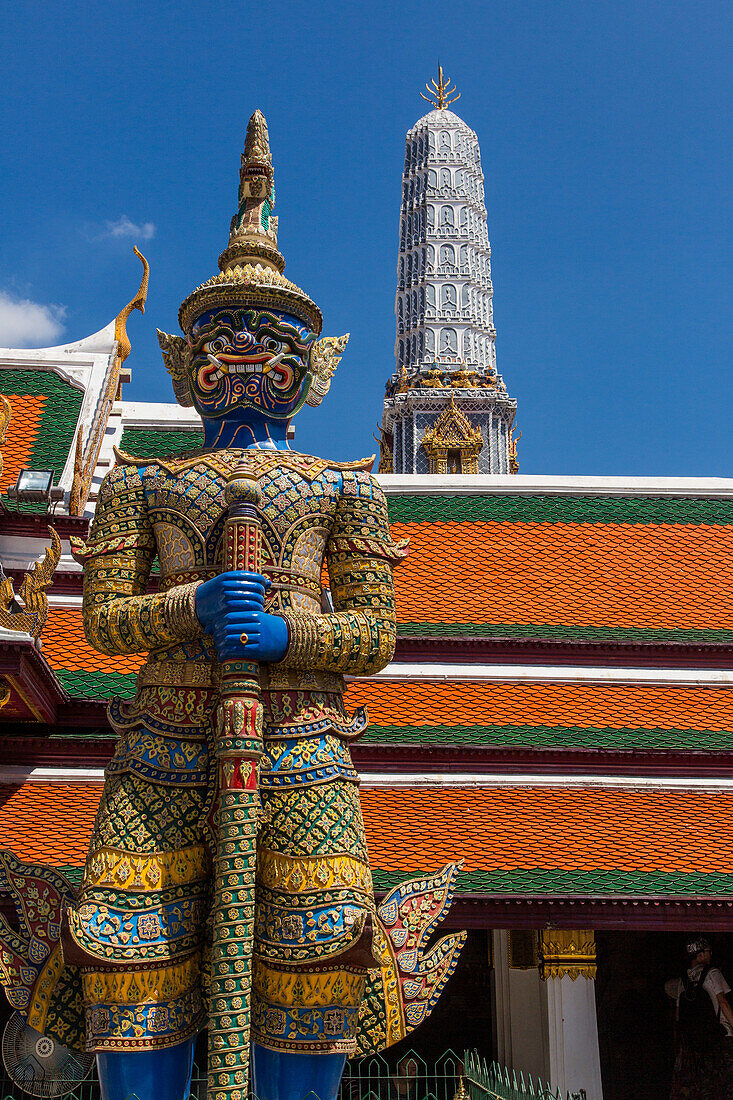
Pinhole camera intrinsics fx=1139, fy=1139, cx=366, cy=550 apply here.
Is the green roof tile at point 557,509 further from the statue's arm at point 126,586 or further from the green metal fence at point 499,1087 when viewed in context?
the statue's arm at point 126,586

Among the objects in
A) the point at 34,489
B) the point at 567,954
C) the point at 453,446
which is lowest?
the point at 567,954

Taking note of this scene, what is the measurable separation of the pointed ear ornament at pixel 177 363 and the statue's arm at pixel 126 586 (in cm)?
53

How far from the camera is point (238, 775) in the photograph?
166 inches

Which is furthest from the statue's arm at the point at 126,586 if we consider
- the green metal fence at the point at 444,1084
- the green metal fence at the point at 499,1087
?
the green metal fence at the point at 499,1087

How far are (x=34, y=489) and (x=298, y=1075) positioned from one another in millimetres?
5074

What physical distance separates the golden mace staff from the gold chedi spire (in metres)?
1.10

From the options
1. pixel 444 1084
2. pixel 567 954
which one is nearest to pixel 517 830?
pixel 567 954

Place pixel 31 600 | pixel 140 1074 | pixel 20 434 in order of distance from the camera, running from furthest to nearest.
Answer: pixel 20 434 < pixel 31 600 < pixel 140 1074

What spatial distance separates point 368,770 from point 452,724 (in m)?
0.79

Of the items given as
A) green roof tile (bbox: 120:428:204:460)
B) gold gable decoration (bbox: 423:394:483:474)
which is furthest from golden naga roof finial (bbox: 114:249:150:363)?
gold gable decoration (bbox: 423:394:483:474)

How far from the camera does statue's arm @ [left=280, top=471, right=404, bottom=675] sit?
14.9ft

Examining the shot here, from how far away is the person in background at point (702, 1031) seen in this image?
7.52 meters

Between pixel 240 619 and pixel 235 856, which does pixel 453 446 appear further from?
pixel 235 856

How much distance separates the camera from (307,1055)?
13.7 ft
